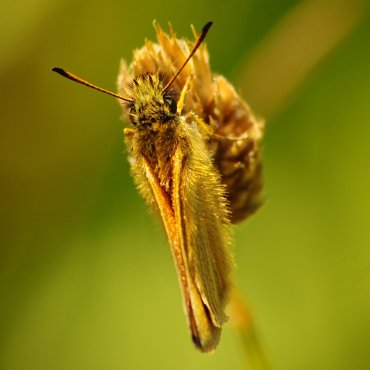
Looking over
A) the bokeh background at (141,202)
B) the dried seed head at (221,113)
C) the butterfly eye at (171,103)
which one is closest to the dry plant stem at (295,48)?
the bokeh background at (141,202)

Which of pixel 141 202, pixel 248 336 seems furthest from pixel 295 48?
pixel 248 336

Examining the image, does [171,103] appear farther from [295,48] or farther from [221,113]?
[295,48]

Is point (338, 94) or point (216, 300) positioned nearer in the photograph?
point (216, 300)

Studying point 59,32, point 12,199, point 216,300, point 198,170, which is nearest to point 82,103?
point 59,32

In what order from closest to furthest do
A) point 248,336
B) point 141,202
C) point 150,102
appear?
point 150,102 < point 248,336 < point 141,202

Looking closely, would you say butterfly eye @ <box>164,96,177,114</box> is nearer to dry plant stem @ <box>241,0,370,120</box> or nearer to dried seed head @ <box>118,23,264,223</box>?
dried seed head @ <box>118,23,264,223</box>

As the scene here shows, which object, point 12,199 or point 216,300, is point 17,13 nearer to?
point 12,199

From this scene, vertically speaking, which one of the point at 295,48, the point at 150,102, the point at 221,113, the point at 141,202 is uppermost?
the point at 295,48
